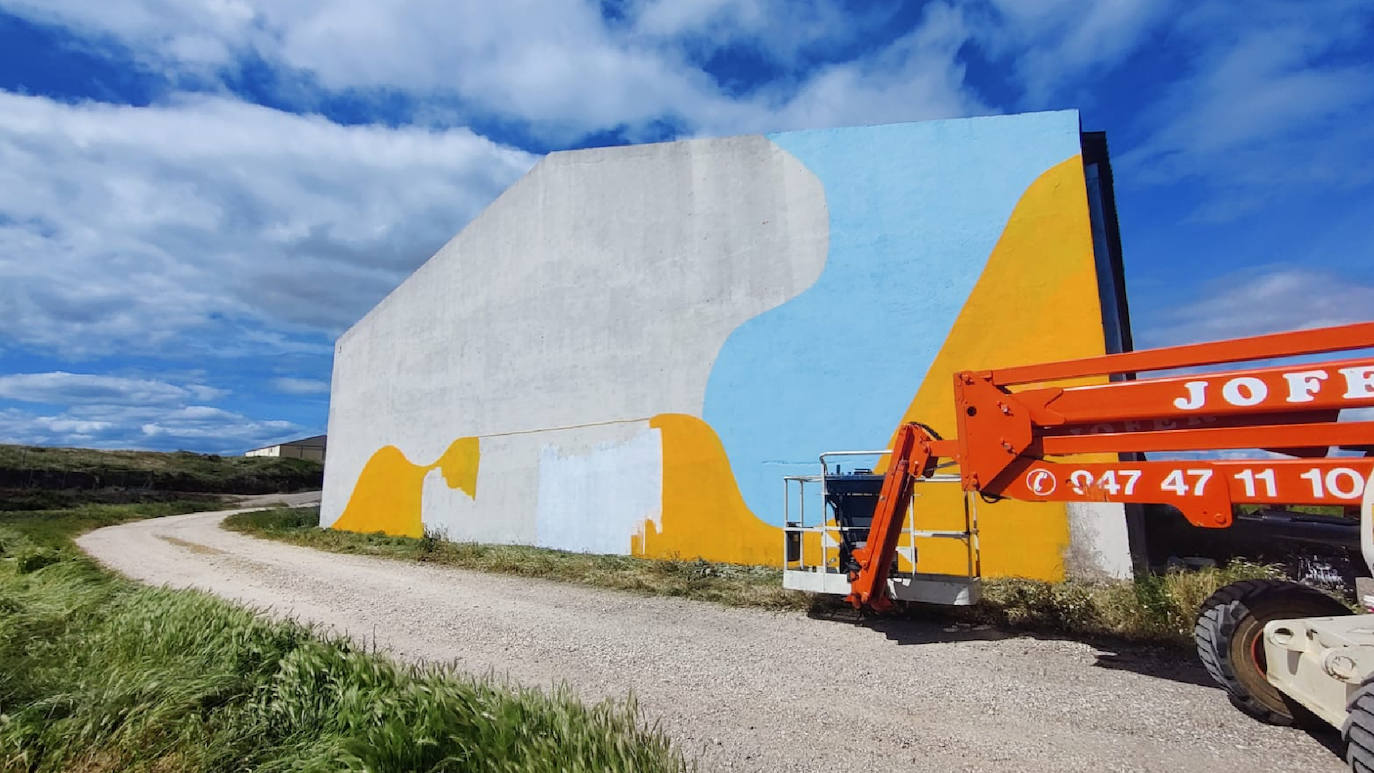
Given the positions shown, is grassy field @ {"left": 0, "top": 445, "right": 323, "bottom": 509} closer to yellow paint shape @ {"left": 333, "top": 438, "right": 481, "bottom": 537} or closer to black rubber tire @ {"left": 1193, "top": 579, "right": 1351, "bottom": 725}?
yellow paint shape @ {"left": 333, "top": 438, "right": 481, "bottom": 537}

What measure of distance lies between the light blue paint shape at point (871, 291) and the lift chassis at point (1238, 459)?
5315 millimetres

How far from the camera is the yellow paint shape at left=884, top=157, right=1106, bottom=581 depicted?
10453 millimetres

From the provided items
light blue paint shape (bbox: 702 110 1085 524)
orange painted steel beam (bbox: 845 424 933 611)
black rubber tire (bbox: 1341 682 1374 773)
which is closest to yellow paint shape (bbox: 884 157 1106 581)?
light blue paint shape (bbox: 702 110 1085 524)

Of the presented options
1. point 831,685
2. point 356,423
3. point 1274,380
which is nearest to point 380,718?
point 831,685

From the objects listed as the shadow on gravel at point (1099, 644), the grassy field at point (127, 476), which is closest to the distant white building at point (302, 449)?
the grassy field at point (127, 476)

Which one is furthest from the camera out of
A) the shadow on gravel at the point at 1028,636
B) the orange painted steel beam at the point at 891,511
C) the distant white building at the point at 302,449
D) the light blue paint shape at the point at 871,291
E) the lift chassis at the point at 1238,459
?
the distant white building at the point at 302,449

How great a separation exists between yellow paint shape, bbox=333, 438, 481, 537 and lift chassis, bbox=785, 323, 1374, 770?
579 inches

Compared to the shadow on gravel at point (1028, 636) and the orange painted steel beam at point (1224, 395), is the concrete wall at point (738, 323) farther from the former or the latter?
the orange painted steel beam at point (1224, 395)

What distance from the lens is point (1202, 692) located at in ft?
17.7

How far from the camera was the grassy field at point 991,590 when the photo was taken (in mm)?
6938

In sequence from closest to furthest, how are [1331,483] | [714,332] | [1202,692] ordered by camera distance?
[1331,483] → [1202,692] → [714,332]

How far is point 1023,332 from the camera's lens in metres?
11.0

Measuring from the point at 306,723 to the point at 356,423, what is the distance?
21578 mm

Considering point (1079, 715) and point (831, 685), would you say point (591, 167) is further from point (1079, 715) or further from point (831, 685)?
point (1079, 715)
